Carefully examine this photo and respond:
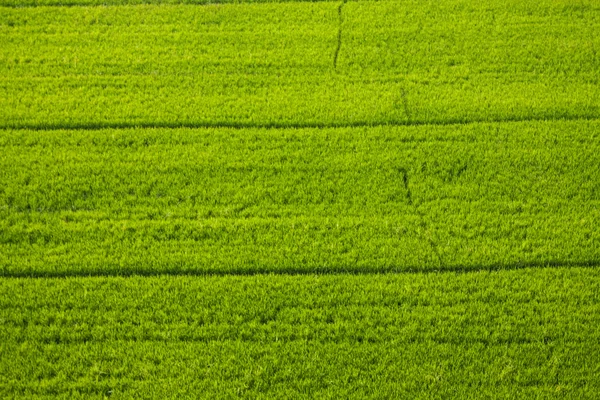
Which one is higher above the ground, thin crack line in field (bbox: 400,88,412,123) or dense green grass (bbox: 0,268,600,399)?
thin crack line in field (bbox: 400,88,412,123)

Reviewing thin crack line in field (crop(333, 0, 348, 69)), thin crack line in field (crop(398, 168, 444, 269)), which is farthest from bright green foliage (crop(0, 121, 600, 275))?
thin crack line in field (crop(333, 0, 348, 69))

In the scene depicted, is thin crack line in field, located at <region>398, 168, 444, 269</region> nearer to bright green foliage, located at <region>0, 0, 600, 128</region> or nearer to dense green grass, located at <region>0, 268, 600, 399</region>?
dense green grass, located at <region>0, 268, 600, 399</region>

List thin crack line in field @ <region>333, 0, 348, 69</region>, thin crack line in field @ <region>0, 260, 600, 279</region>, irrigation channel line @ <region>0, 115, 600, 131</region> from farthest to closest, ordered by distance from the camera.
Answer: thin crack line in field @ <region>333, 0, 348, 69</region>
irrigation channel line @ <region>0, 115, 600, 131</region>
thin crack line in field @ <region>0, 260, 600, 279</region>

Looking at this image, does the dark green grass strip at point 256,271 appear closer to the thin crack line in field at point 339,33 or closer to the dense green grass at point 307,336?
the dense green grass at point 307,336

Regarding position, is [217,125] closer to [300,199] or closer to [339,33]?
[300,199]

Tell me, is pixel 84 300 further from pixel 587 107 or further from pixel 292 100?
pixel 587 107

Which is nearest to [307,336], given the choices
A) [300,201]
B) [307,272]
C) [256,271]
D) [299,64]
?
[307,272]

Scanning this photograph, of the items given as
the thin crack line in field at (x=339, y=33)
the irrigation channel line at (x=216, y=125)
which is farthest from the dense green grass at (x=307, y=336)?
the thin crack line in field at (x=339, y=33)
